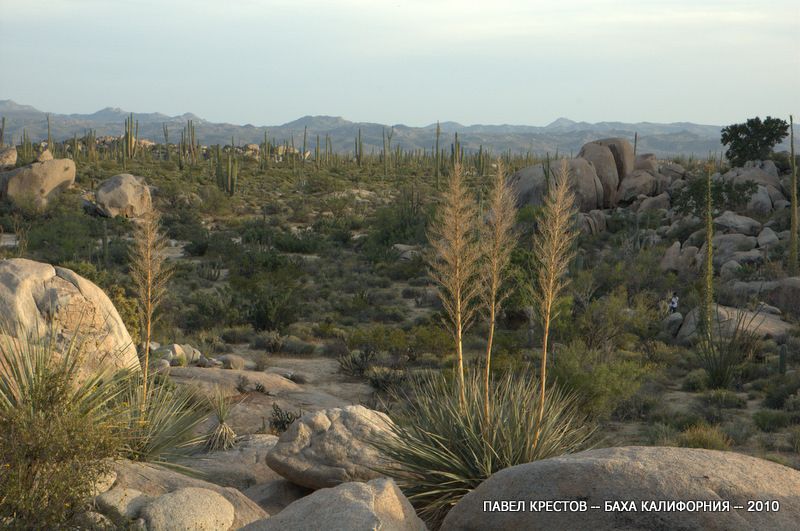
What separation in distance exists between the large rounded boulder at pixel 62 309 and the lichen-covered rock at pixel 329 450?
2.24 m

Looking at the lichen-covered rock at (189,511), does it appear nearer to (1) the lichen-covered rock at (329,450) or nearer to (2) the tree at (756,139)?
(1) the lichen-covered rock at (329,450)

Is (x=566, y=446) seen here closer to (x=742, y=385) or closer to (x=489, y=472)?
(x=489, y=472)

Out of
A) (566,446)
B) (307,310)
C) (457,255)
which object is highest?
(457,255)

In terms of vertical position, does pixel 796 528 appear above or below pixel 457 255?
below

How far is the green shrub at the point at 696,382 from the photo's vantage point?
13.8 metres

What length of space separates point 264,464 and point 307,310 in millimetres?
11746

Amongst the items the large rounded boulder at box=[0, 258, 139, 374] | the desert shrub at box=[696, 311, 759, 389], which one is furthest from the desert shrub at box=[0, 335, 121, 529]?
the desert shrub at box=[696, 311, 759, 389]

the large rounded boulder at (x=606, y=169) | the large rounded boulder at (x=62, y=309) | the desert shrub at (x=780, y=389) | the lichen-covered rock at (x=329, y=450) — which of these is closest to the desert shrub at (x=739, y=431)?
the desert shrub at (x=780, y=389)

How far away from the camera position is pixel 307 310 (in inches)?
798

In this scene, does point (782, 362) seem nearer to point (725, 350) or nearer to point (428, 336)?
point (725, 350)

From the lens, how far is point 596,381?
1157 cm

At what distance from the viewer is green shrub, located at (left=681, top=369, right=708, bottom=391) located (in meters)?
13.8

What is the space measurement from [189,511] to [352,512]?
1414mm

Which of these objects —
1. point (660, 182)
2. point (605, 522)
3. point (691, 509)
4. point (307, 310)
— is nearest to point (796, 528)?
point (691, 509)
